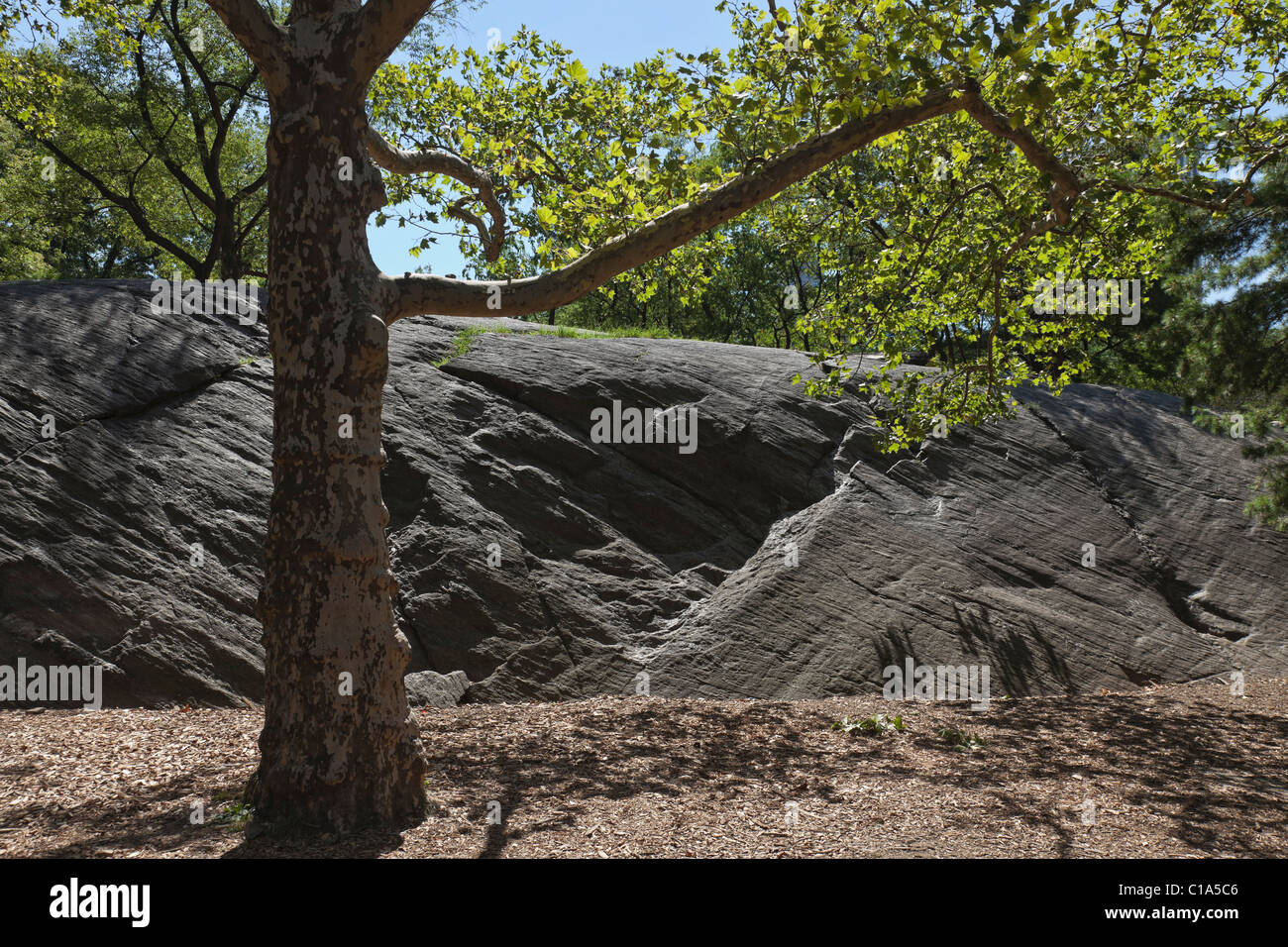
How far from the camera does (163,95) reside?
23344 millimetres

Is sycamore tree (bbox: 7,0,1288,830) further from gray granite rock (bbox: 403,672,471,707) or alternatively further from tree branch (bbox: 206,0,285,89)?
gray granite rock (bbox: 403,672,471,707)

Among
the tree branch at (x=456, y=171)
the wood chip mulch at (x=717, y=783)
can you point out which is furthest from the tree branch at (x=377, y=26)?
the wood chip mulch at (x=717, y=783)

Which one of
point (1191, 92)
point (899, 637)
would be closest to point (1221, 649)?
point (899, 637)

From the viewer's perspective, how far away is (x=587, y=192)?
7.47m

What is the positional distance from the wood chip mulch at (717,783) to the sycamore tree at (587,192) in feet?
2.78

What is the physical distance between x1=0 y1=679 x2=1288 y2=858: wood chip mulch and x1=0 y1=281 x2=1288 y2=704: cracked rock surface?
760 millimetres

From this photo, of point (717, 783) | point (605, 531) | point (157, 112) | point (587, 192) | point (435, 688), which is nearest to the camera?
point (717, 783)

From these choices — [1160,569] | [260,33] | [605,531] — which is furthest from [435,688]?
[1160,569]

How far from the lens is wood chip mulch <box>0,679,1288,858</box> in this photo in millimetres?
5176

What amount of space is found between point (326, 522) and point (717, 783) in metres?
→ 3.31

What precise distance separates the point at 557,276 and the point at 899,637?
233 inches

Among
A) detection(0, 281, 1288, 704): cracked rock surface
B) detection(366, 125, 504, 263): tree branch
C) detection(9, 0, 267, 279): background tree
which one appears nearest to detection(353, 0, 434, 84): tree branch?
detection(366, 125, 504, 263): tree branch

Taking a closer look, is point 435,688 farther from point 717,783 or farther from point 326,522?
point 326,522

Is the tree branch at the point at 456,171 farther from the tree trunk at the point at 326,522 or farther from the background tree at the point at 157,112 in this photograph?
the background tree at the point at 157,112
